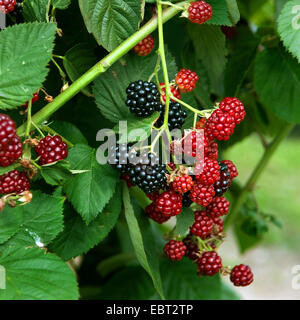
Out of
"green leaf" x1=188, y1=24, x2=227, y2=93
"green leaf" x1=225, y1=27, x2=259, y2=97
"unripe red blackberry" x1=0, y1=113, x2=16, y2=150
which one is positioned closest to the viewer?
"unripe red blackberry" x1=0, y1=113, x2=16, y2=150

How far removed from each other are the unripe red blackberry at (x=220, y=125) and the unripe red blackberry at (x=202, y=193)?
0.08 metres

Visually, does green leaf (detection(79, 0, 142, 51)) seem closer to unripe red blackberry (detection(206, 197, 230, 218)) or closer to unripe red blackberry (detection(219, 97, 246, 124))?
unripe red blackberry (detection(219, 97, 246, 124))

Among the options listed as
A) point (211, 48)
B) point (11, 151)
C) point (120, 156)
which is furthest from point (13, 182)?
point (211, 48)

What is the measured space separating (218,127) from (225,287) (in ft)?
3.48

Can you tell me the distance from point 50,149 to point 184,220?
239mm

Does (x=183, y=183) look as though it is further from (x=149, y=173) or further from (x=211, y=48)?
(x=211, y=48)

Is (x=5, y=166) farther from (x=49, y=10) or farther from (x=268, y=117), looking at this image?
(x=268, y=117)

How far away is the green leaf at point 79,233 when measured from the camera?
77cm

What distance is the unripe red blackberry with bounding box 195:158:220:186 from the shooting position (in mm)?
715

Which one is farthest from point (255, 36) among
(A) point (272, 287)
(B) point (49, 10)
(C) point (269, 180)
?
(C) point (269, 180)

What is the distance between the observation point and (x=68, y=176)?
71 centimetres

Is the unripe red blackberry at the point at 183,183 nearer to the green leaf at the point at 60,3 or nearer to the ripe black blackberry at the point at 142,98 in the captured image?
the ripe black blackberry at the point at 142,98

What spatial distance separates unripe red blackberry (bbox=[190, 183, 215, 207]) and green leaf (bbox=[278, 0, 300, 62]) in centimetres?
28

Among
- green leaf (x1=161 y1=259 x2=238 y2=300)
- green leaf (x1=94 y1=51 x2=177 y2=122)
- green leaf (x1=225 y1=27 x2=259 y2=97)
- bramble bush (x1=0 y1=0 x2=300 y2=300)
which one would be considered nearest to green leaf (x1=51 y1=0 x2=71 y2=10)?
bramble bush (x1=0 y1=0 x2=300 y2=300)
